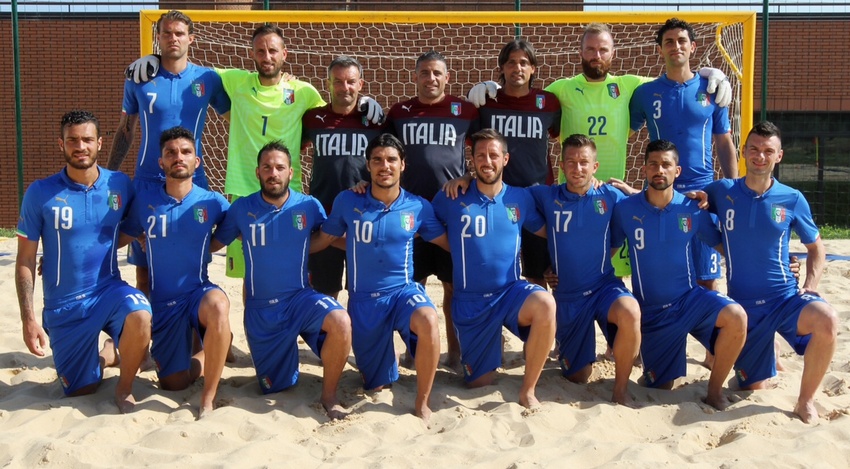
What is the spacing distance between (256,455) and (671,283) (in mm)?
2428

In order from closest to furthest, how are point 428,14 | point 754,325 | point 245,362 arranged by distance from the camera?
point 754,325
point 245,362
point 428,14

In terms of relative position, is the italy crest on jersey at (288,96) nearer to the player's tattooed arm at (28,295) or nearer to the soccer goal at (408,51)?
the player's tattooed arm at (28,295)

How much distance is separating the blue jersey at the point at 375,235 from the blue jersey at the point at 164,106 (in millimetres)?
1167

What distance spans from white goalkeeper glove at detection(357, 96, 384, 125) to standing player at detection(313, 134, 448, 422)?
1.89ft

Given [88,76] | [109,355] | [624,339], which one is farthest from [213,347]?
[88,76]

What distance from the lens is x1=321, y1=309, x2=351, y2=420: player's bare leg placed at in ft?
14.7

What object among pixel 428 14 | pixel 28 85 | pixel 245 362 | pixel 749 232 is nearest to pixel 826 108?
pixel 428 14

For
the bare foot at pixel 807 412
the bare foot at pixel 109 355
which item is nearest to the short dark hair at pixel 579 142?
the bare foot at pixel 807 412

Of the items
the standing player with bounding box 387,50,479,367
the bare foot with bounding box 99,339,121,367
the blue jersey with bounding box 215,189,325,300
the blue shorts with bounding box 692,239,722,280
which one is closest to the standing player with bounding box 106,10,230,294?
the bare foot with bounding box 99,339,121,367

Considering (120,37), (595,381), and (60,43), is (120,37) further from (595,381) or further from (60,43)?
(595,381)

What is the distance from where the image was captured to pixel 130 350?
450cm

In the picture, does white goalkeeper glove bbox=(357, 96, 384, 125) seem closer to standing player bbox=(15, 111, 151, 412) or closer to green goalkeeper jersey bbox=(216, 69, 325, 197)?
green goalkeeper jersey bbox=(216, 69, 325, 197)

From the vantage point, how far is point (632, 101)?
18.3 ft

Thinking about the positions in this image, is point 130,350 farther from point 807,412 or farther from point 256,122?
point 807,412
